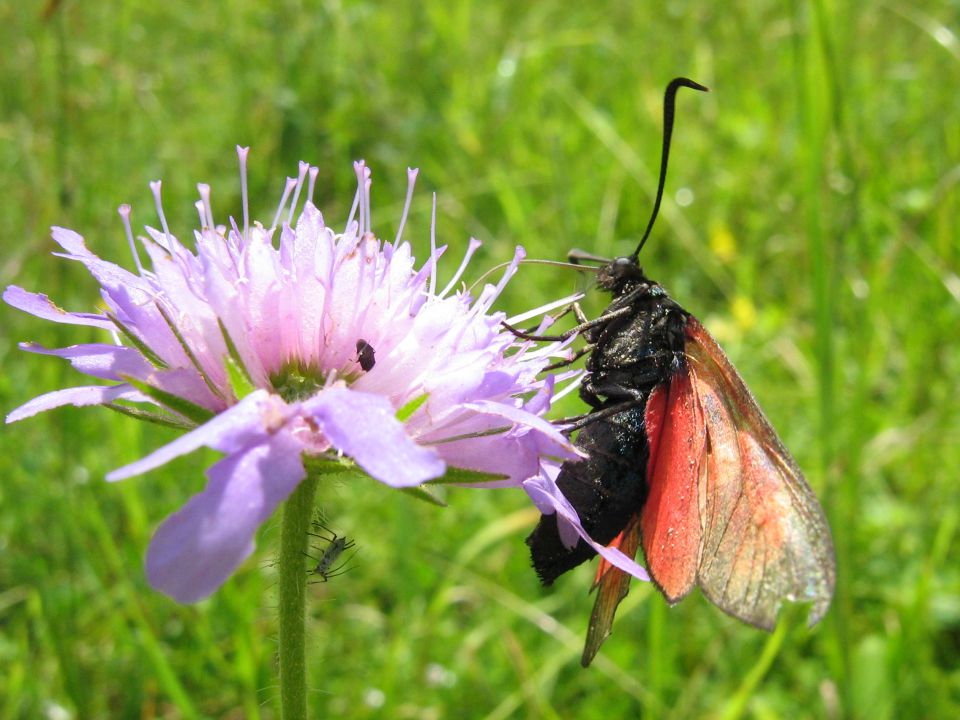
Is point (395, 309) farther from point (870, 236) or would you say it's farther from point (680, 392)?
point (870, 236)

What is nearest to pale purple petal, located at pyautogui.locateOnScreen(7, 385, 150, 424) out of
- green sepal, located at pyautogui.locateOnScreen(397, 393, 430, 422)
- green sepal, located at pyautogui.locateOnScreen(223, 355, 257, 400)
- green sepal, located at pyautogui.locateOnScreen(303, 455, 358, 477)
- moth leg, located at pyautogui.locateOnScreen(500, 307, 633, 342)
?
green sepal, located at pyautogui.locateOnScreen(223, 355, 257, 400)

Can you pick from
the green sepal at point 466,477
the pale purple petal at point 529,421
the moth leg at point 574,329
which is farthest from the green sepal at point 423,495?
the moth leg at point 574,329

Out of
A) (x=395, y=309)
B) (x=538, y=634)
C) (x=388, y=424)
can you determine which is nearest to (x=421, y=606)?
(x=538, y=634)

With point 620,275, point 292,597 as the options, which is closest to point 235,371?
point 292,597

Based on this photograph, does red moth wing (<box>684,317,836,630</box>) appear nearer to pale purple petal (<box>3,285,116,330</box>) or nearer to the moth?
the moth

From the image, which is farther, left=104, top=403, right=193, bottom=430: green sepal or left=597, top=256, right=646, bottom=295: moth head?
left=597, top=256, right=646, bottom=295: moth head
